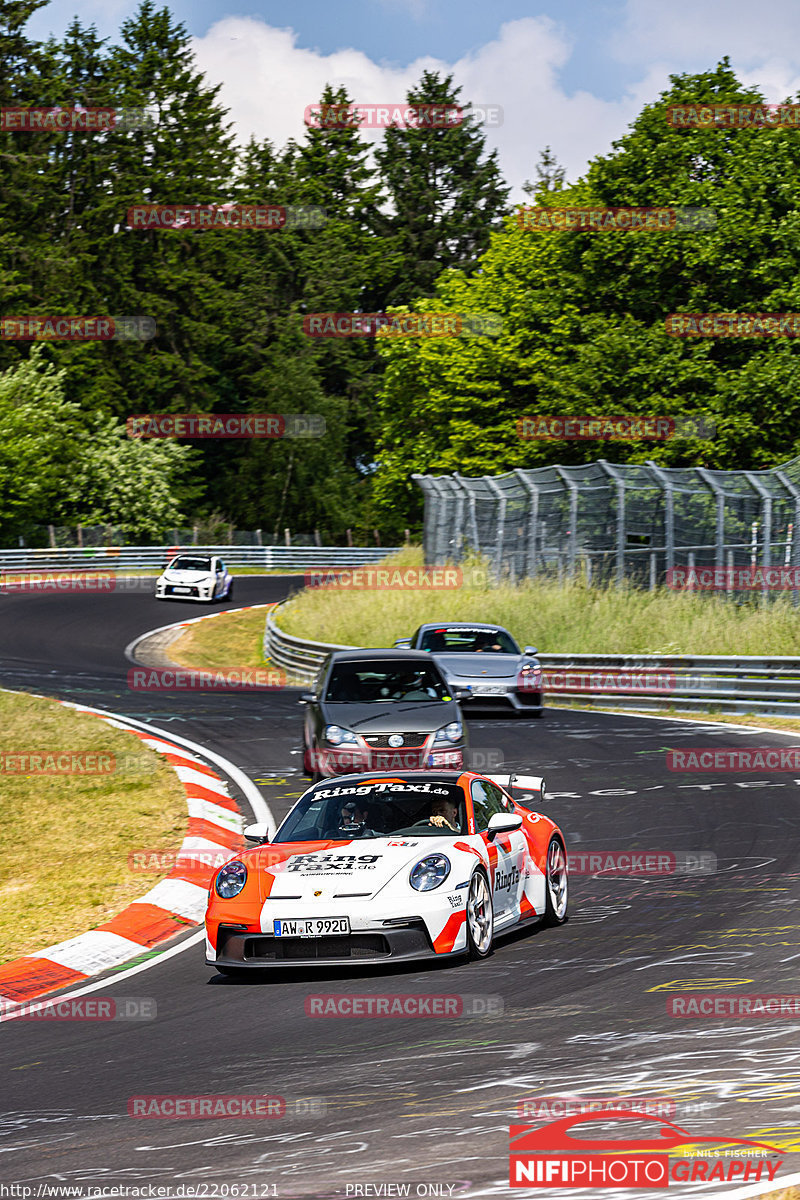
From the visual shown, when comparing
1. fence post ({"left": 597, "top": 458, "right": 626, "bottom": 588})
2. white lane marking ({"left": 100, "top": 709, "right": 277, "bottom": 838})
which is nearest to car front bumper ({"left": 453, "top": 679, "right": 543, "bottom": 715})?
white lane marking ({"left": 100, "top": 709, "right": 277, "bottom": 838})

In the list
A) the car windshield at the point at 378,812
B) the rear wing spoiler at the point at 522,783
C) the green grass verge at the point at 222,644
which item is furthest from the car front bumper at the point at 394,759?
the green grass verge at the point at 222,644

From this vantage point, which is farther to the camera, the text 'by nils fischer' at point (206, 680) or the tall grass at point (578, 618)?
the text 'by nils fischer' at point (206, 680)

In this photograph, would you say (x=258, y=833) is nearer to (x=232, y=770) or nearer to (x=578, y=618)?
(x=232, y=770)

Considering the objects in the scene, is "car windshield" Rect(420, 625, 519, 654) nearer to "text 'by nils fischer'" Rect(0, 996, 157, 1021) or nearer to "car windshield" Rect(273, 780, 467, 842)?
"car windshield" Rect(273, 780, 467, 842)

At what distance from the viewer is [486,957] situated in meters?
8.81

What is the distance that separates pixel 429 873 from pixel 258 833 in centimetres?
140

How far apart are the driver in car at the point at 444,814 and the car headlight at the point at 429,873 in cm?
63

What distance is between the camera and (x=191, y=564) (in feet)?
163

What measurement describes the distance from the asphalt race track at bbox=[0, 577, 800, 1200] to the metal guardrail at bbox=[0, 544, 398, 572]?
47.5 metres

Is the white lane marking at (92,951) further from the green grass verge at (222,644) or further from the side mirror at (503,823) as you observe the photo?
the green grass verge at (222,644)

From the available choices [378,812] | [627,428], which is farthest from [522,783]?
[627,428]

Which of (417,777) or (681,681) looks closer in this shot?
(417,777)

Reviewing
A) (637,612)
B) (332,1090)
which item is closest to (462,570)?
(637,612)

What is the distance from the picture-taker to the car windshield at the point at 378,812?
368 inches
